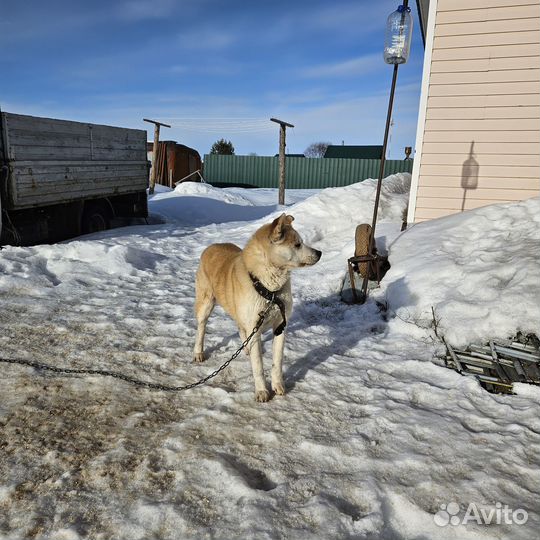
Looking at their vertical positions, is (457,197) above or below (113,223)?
above

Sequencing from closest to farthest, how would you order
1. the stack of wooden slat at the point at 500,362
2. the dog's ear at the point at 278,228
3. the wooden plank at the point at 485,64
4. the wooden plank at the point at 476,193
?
the dog's ear at the point at 278,228 < the stack of wooden slat at the point at 500,362 < the wooden plank at the point at 485,64 < the wooden plank at the point at 476,193

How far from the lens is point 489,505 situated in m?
2.15

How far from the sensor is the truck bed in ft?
25.2

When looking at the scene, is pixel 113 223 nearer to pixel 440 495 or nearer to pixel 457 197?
pixel 457 197

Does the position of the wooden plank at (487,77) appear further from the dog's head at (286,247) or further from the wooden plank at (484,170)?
the dog's head at (286,247)

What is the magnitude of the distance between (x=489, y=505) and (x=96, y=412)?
2.63m

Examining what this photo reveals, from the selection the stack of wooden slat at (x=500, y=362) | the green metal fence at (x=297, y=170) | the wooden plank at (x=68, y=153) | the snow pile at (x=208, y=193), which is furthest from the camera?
the green metal fence at (x=297, y=170)

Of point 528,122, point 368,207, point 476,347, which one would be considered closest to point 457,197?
point 528,122

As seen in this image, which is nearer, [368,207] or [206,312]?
[206,312]

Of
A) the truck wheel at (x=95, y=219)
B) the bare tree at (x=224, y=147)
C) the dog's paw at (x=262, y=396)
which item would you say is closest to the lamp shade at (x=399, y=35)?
the dog's paw at (x=262, y=396)

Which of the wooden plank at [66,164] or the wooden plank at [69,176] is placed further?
the wooden plank at [66,164]

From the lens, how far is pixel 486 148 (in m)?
7.04

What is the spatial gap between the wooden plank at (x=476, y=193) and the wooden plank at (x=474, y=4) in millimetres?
2918

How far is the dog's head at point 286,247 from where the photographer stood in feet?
10.1
